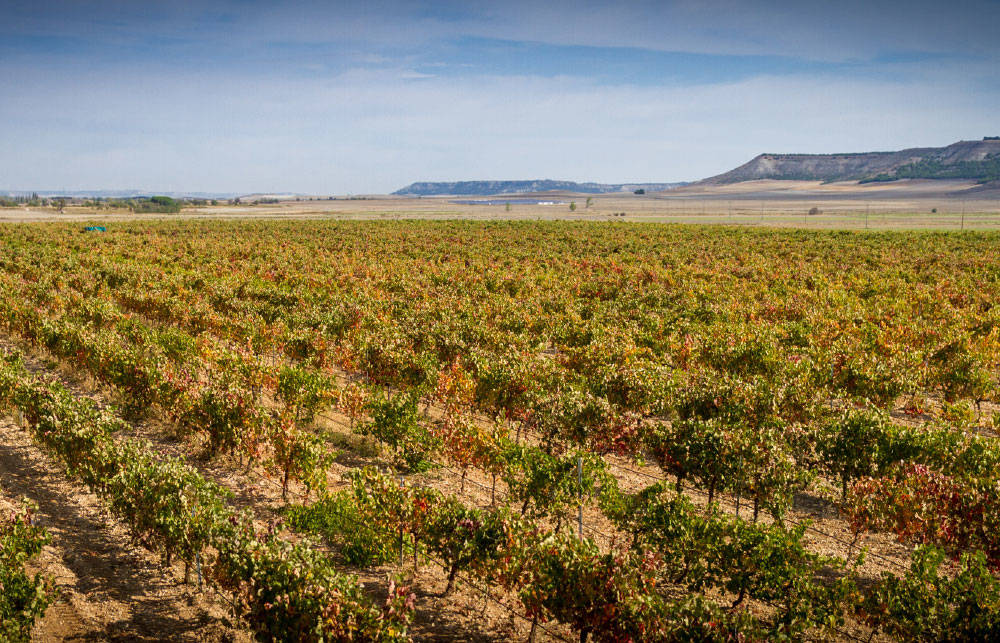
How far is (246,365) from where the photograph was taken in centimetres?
1770

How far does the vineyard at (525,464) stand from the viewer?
8789 millimetres

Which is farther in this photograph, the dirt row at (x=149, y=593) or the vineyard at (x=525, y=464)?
the dirt row at (x=149, y=593)

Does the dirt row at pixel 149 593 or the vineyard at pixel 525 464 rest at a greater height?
the vineyard at pixel 525 464

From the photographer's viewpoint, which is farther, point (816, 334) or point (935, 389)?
point (816, 334)

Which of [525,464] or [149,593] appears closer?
[149,593]

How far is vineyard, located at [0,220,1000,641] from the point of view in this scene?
8.79m

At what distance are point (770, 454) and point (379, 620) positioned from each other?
845 cm

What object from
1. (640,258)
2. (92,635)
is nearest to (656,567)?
(92,635)

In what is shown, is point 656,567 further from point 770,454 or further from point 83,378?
point 83,378

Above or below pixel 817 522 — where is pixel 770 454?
above

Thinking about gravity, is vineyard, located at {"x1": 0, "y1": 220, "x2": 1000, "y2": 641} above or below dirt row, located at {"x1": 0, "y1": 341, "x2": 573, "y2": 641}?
above

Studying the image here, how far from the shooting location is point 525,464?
12648mm

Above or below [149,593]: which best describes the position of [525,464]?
above

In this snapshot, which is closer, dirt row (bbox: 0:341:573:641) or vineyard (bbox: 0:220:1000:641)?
vineyard (bbox: 0:220:1000:641)
